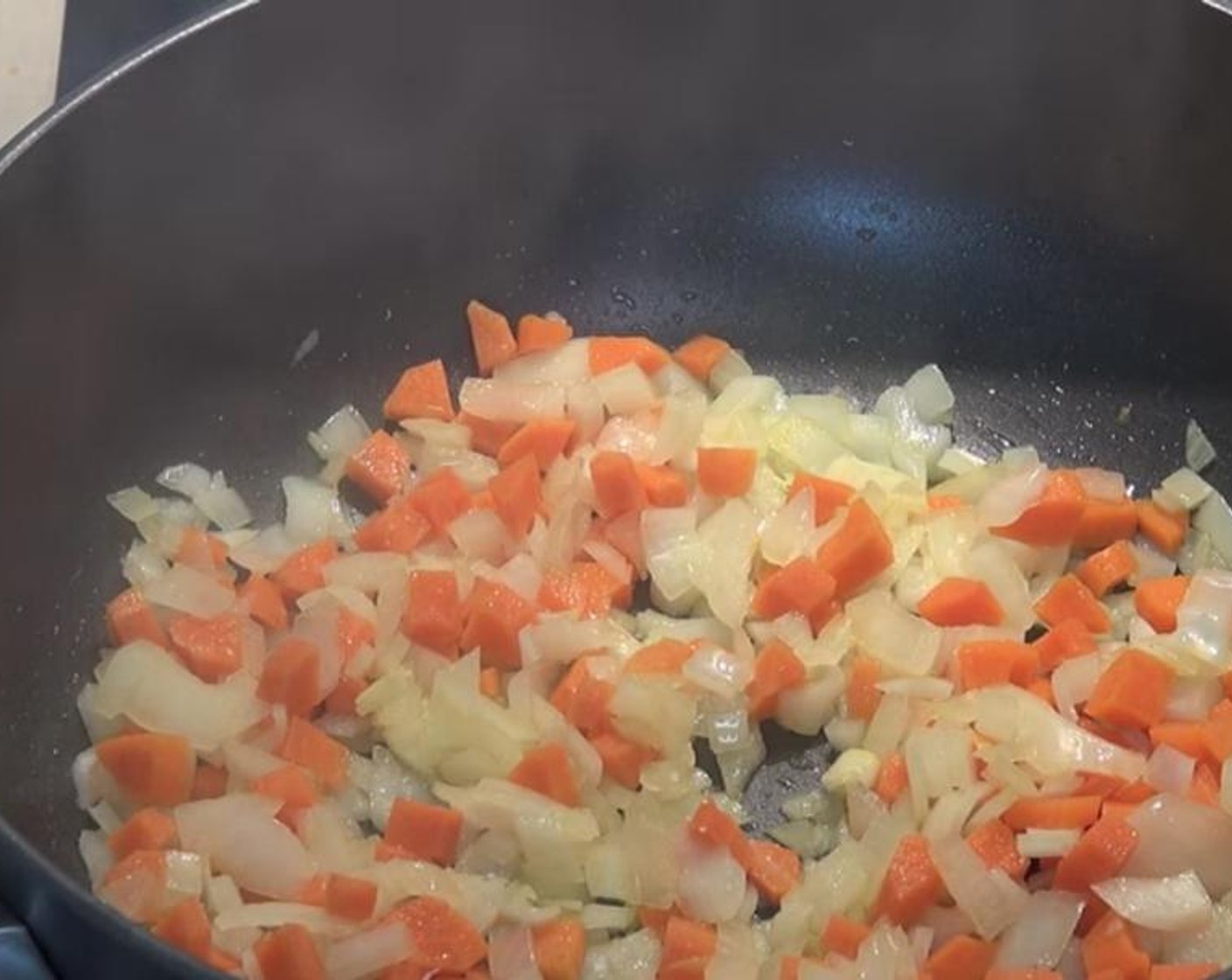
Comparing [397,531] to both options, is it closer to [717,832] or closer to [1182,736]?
[717,832]

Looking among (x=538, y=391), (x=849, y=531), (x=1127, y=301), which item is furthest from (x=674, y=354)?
(x=1127, y=301)

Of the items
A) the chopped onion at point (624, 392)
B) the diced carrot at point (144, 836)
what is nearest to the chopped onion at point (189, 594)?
the diced carrot at point (144, 836)

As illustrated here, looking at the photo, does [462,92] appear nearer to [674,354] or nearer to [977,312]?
[674,354]

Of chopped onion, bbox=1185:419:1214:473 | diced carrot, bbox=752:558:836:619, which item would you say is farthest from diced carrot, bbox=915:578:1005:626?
chopped onion, bbox=1185:419:1214:473

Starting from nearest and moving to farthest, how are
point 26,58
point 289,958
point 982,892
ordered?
1. point 289,958
2. point 982,892
3. point 26,58

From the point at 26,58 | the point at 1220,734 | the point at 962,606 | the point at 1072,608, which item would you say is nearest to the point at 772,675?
the point at 962,606
